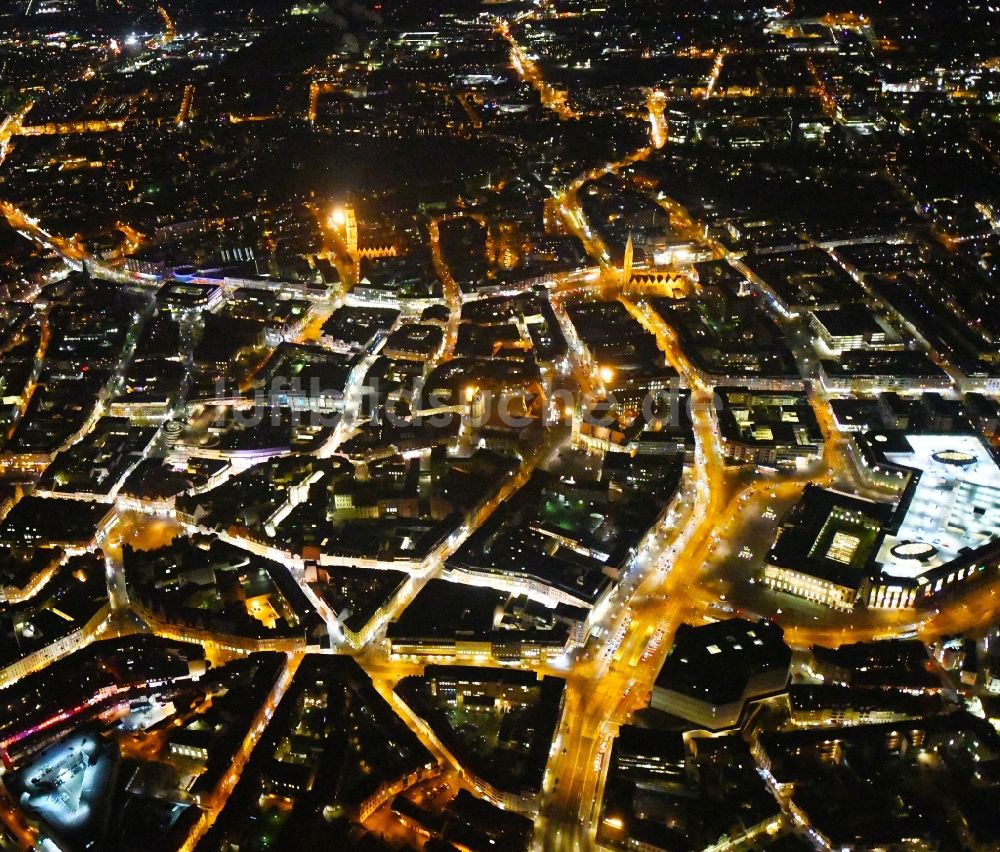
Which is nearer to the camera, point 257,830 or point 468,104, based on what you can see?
point 257,830

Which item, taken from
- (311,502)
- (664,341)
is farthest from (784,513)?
(311,502)

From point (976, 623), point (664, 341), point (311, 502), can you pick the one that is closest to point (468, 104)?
point (664, 341)

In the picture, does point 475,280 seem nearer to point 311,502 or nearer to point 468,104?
point 311,502

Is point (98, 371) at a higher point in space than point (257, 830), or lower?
lower

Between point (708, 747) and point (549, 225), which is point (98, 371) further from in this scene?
point (708, 747)

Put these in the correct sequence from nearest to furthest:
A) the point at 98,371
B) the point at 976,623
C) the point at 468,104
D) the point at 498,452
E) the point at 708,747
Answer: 1. the point at 708,747
2. the point at 976,623
3. the point at 498,452
4. the point at 98,371
5. the point at 468,104

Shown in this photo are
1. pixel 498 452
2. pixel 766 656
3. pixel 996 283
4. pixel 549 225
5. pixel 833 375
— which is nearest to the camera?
pixel 766 656
